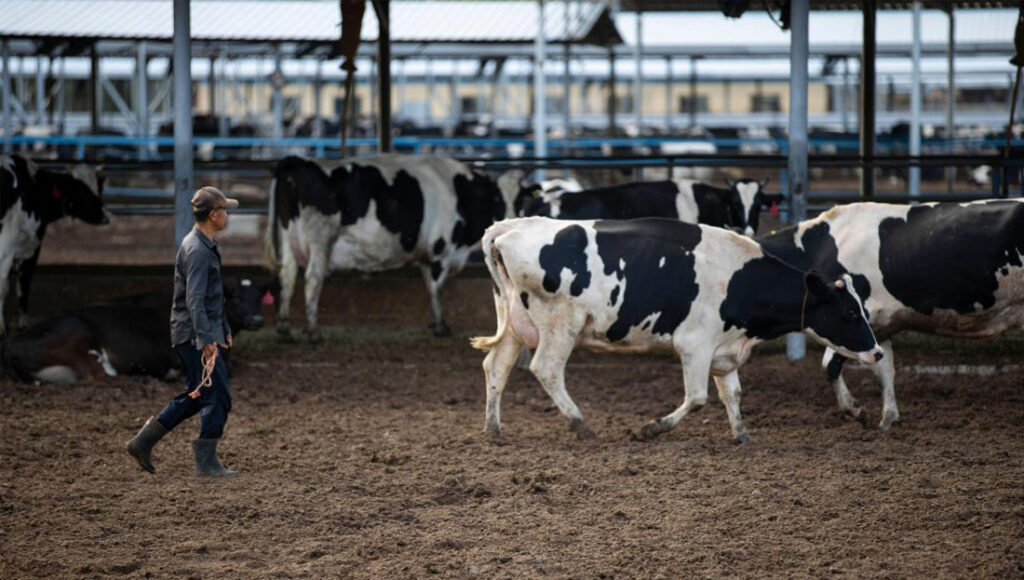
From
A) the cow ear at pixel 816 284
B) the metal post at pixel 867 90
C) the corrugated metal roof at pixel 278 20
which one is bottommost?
the cow ear at pixel 816 284

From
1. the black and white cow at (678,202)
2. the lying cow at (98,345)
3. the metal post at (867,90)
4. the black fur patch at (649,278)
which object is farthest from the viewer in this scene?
the metal post at (867,90)

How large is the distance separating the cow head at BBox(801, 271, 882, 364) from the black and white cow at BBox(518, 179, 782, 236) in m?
4.28

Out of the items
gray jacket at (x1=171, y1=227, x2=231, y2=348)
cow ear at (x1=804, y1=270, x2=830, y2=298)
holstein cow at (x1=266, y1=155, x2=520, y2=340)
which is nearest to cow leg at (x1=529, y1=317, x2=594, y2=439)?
cow ear at (x1=804, y1=270, x2=830, y2=298)

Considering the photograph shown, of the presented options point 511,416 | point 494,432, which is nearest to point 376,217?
point 511,416

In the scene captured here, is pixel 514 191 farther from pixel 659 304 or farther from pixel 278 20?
pixel 278 20

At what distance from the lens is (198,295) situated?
6719 millimetres

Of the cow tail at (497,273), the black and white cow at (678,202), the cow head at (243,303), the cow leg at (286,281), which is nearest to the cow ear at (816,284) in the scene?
the cow tail at (497,273)

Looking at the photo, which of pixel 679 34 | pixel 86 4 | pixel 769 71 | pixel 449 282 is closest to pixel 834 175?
pixel 679 34

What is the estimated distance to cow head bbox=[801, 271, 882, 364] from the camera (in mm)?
7871

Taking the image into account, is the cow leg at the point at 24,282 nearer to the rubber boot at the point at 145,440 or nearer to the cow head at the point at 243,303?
the cow head at the point at 243,303

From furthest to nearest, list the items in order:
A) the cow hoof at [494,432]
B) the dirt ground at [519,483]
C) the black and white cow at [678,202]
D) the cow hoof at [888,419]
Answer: the black and white cow at [678,202]
the cow hoof at [888,419]
the cow hoof at [494,432]
the dirt ground at [519,483]

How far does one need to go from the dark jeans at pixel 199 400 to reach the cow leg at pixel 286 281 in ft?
18.2

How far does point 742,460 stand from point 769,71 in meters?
47.1

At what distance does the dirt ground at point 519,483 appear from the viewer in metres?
5.45
